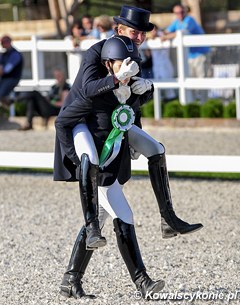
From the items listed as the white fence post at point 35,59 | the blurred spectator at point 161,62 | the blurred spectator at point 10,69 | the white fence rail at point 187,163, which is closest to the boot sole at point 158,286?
the white fence rail at point 187,163

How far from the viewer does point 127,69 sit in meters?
6.20

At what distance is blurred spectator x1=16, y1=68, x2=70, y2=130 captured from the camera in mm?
16797

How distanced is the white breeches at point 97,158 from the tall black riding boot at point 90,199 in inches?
1.9

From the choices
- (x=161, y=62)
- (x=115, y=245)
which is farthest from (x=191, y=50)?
(x=115, y=245)

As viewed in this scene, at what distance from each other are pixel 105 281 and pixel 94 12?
19929mm

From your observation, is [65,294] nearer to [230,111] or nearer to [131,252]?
[131,252]

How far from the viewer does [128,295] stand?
671cm

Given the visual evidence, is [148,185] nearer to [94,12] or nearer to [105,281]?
[105,281]

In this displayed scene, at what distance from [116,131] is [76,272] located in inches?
37.4

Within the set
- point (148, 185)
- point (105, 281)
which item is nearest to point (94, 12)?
point (148, 185)

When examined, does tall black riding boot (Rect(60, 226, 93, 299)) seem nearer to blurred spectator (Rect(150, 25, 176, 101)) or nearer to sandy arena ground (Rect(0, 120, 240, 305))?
sandy arena ground (Rect(0, 120, 240, 305))

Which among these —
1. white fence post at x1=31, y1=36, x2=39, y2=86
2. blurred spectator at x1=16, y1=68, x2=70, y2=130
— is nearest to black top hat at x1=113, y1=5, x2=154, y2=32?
blurred spectator at x1=16, y1=68, x2=70, y2=130

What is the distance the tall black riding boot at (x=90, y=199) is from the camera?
20.9 ft

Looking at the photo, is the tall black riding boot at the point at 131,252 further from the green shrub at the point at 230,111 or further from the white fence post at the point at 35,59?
the white fence post at the point at 35,59
